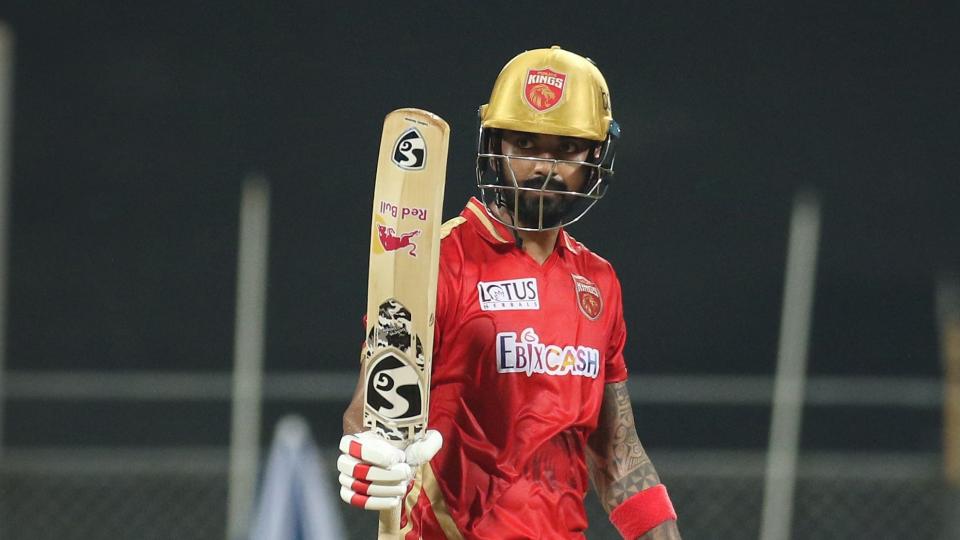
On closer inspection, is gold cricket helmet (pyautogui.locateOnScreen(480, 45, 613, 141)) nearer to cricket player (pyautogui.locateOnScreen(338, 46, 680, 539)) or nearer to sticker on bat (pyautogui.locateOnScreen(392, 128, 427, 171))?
cricket player (pyautogui.locateOnScreen(338, 46, 680, 539))

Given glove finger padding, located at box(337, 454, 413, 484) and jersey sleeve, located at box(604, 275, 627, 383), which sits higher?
jersey sleeve, located at box(604, 275, 627, 383)

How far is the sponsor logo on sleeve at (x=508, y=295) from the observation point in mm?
2393

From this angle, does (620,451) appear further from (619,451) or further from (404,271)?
(404,271)

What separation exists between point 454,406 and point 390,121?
52 centimetres

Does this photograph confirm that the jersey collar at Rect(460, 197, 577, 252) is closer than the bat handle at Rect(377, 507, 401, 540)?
No

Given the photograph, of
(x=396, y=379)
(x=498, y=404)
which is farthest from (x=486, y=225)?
(x=396, y=379)

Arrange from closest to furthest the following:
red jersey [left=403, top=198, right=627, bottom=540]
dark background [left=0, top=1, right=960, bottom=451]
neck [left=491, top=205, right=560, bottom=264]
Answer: red jersey [left=403, top=198, right=627, bottom=540], neck [left=491, top=205, right=560, bottom=264], dark background [left=0, top=1, right=960, bottom=451]

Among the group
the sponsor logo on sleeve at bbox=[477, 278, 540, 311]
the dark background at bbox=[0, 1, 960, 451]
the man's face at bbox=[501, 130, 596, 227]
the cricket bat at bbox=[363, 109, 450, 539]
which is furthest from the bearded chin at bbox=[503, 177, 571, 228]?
the dark background at bbox=[0, 1, 960, 451]

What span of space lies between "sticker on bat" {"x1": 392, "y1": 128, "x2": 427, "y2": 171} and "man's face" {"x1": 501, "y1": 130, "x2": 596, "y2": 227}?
0.34m

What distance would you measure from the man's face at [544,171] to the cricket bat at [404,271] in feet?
1.06

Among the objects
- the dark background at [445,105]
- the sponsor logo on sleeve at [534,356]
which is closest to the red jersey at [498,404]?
the sponsor logo on sleeve at [534,356]

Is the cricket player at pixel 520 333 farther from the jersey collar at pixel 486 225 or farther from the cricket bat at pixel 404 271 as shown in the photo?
the cricket bat at pixel 404 271

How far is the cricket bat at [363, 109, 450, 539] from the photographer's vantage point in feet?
6.89

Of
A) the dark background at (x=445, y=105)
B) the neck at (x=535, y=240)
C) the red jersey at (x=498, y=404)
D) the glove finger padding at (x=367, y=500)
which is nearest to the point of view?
the glove finger padding at (x=367, y=500)
